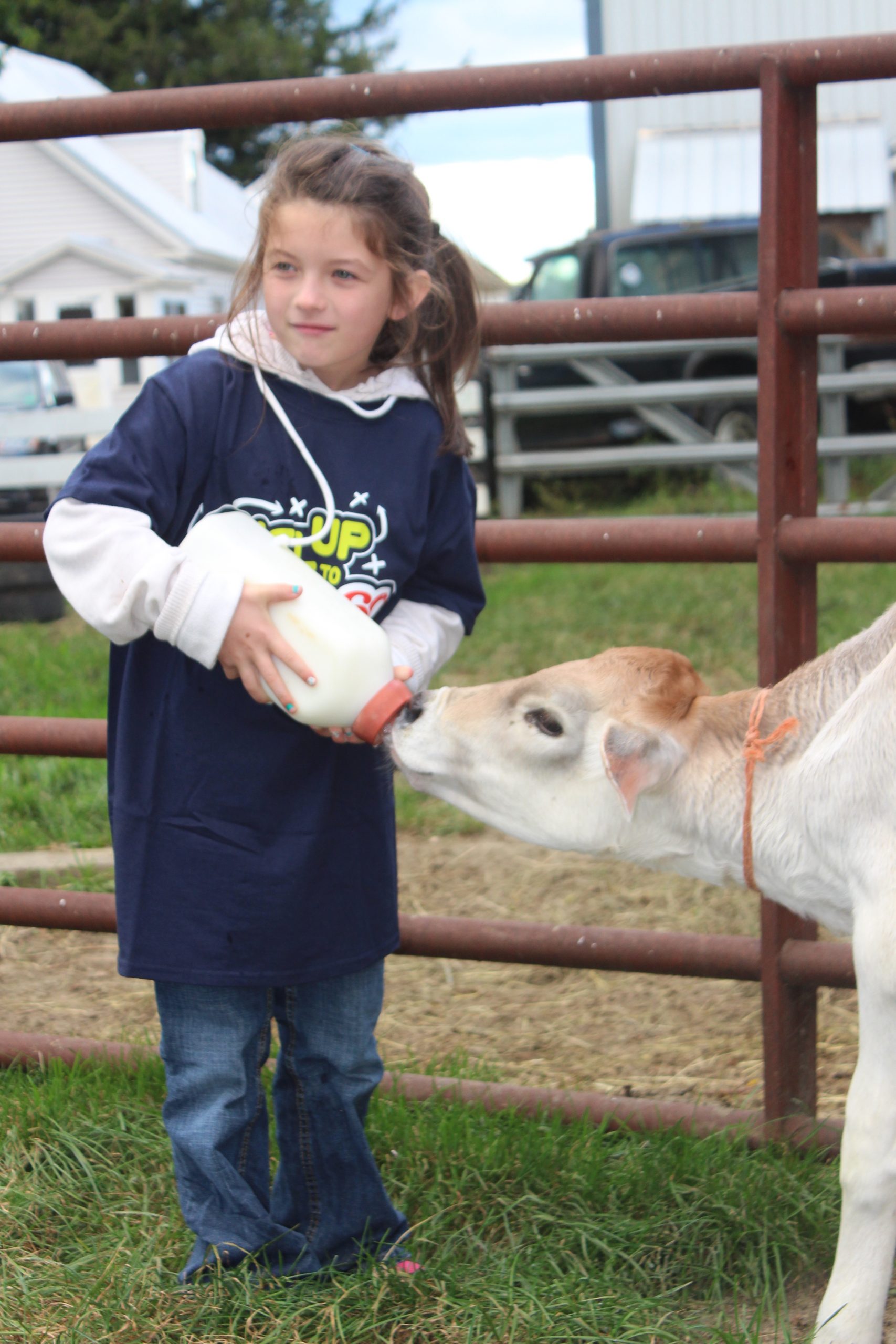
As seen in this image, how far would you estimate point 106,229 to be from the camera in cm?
1872

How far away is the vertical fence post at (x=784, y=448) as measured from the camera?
85.0 inches

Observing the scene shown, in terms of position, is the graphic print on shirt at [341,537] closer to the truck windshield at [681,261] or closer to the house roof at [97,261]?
the truck windshield at [681,261]

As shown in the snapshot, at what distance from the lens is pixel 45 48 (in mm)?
25094

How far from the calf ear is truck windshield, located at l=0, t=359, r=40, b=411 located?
9744 mm

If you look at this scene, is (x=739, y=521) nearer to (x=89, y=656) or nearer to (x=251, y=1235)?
(x=251, y=1235)

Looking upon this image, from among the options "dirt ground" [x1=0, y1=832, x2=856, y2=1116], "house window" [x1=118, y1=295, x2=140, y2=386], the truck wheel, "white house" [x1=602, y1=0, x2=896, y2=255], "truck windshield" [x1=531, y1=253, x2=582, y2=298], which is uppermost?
"white house" [x1=602, y1=0, x2=896, y2=255]

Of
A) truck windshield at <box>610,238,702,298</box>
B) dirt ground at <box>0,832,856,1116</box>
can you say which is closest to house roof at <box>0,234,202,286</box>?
truck windshield at <box>610,238,702,298</box>

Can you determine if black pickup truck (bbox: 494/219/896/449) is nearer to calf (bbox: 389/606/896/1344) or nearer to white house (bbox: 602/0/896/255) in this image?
white house (bbox: 602/0/896/255)

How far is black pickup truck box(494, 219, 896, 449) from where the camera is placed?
10.6 meters

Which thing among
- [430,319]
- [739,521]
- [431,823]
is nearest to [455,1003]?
[431,823]

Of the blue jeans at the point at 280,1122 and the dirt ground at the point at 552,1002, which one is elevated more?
the blue jeans at the point at 280,1122

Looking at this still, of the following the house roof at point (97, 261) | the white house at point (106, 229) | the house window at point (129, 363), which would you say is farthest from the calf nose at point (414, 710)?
the house roof at point (97, 261)

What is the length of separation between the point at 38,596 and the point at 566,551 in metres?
6.14

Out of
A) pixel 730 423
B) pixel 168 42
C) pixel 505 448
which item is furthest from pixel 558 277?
pixel 168 42
